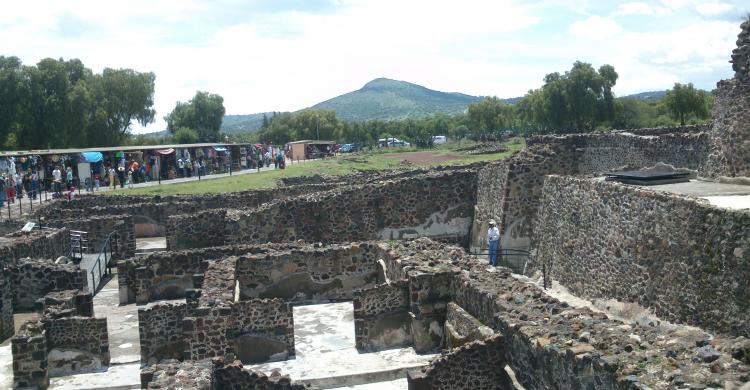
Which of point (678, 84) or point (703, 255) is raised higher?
point (678, 84)

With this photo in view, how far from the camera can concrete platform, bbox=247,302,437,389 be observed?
13.1 m

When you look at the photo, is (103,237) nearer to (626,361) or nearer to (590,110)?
(626,361)

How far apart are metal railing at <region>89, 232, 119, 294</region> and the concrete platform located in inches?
313

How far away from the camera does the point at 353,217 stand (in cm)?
2528

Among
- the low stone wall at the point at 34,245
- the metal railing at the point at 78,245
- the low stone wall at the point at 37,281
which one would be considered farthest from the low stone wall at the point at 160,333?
the metal railing at the point at 78,245

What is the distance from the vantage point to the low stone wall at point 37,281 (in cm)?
1833

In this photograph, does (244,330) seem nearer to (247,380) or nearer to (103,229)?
(247,380)

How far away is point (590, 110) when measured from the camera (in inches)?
2894

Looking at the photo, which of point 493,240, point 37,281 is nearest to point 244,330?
point 37,281

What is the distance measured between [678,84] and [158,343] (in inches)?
2494

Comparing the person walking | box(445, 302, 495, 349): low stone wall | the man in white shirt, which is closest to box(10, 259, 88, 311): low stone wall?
box(445, 302, 495, 349): low stone wall

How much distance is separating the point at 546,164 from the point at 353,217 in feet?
22.4

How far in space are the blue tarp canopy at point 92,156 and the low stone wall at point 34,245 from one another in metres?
20.1

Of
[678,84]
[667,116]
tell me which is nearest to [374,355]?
[678,84]
